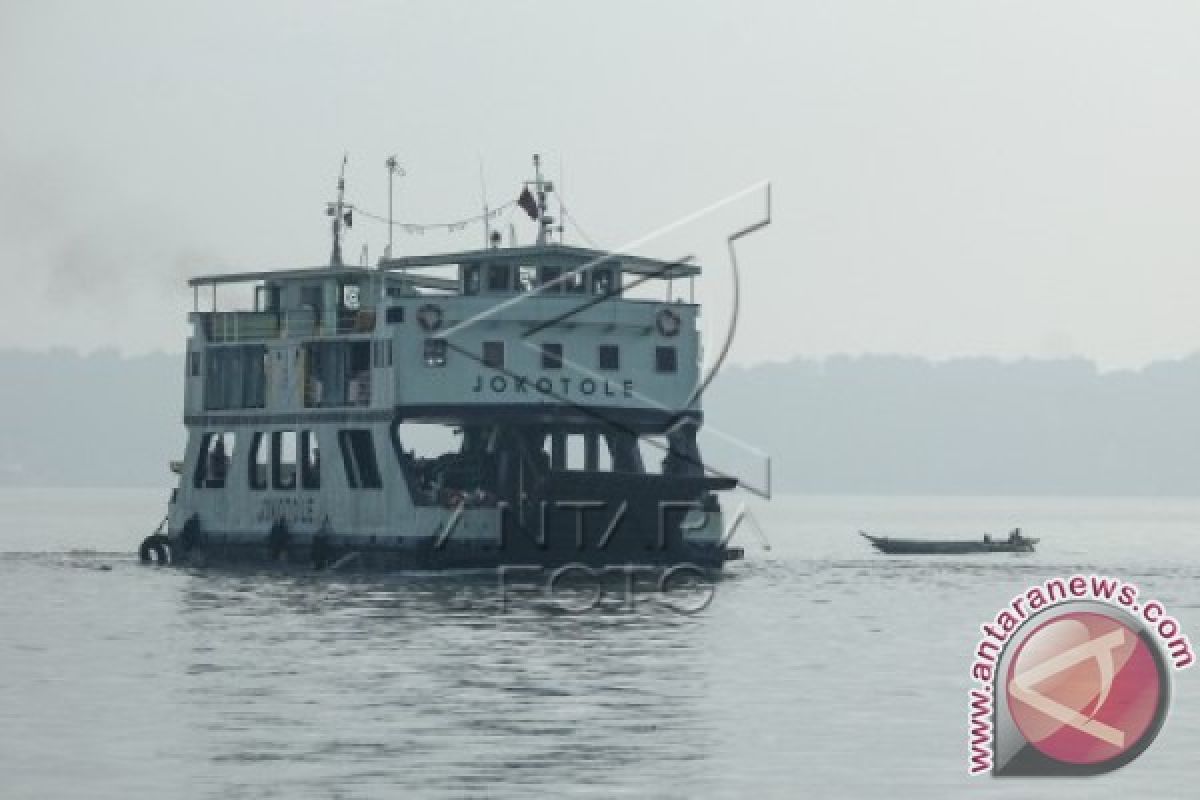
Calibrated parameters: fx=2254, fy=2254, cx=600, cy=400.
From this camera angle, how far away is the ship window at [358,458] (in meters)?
77.3

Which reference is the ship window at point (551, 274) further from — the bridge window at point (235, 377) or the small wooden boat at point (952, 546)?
the small wooden boat at point (952, 546)

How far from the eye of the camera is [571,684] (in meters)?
44.4

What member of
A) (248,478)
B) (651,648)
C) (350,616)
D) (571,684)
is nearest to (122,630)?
(350,616)

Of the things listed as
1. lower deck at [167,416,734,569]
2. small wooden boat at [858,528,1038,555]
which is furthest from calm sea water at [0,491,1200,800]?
small wooden boat at [858,528,1038,555]

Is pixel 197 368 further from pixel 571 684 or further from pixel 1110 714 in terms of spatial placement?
pixel 1110 714

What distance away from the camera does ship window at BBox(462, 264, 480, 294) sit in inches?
3088

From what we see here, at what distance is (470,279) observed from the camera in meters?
78.8

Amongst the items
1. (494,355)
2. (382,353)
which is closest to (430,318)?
(382,353)

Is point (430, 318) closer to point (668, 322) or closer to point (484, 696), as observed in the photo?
point (668, 322)

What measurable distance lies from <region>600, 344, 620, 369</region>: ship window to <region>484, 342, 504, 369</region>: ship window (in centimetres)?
345

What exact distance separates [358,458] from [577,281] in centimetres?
985

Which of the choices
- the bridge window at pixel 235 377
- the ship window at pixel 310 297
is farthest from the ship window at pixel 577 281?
the bridge window at pixel 235 377

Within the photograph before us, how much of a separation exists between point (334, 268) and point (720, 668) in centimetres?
3864

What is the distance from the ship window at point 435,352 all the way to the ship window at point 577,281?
4.94 metres
